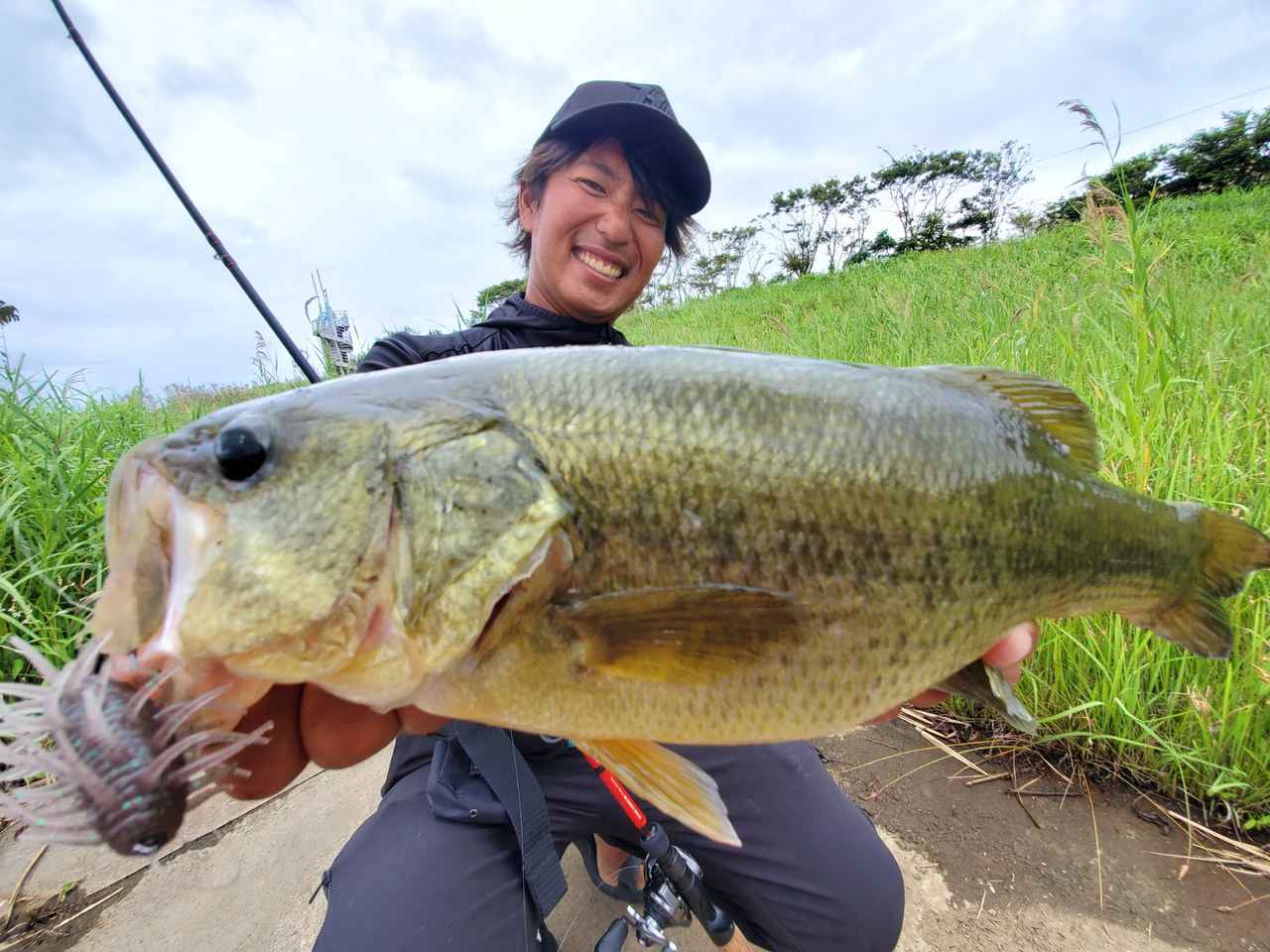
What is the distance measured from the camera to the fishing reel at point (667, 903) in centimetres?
175

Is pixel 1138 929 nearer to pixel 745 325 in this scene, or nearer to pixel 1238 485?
pixel 1238 485

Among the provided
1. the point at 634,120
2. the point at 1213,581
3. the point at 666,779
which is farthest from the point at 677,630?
the point at 634,120

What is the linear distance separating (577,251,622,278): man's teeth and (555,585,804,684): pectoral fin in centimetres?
197

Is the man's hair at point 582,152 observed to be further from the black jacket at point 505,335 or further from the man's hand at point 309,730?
the man's hand at point 309,730

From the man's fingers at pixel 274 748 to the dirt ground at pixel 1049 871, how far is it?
196 centimetres

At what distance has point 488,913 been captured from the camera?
159cm

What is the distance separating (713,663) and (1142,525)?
1137mm

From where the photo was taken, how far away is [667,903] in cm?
177

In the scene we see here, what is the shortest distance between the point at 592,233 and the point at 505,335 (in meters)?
0.62

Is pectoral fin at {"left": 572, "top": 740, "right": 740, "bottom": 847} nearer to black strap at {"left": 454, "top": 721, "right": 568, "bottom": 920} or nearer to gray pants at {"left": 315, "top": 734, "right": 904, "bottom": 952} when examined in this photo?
black strap at {"left": 454, "top": 721, "right": 568, "bottom": 920}

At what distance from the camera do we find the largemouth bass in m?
0.95

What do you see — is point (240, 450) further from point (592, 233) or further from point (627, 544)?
point (592, 233)

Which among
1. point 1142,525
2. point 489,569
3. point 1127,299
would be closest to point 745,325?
point 1127,299

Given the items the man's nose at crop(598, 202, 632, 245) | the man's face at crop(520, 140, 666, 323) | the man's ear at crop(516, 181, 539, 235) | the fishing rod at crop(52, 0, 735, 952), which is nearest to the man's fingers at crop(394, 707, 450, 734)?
the fishing rod at crop(52, 0, 735, 952)
